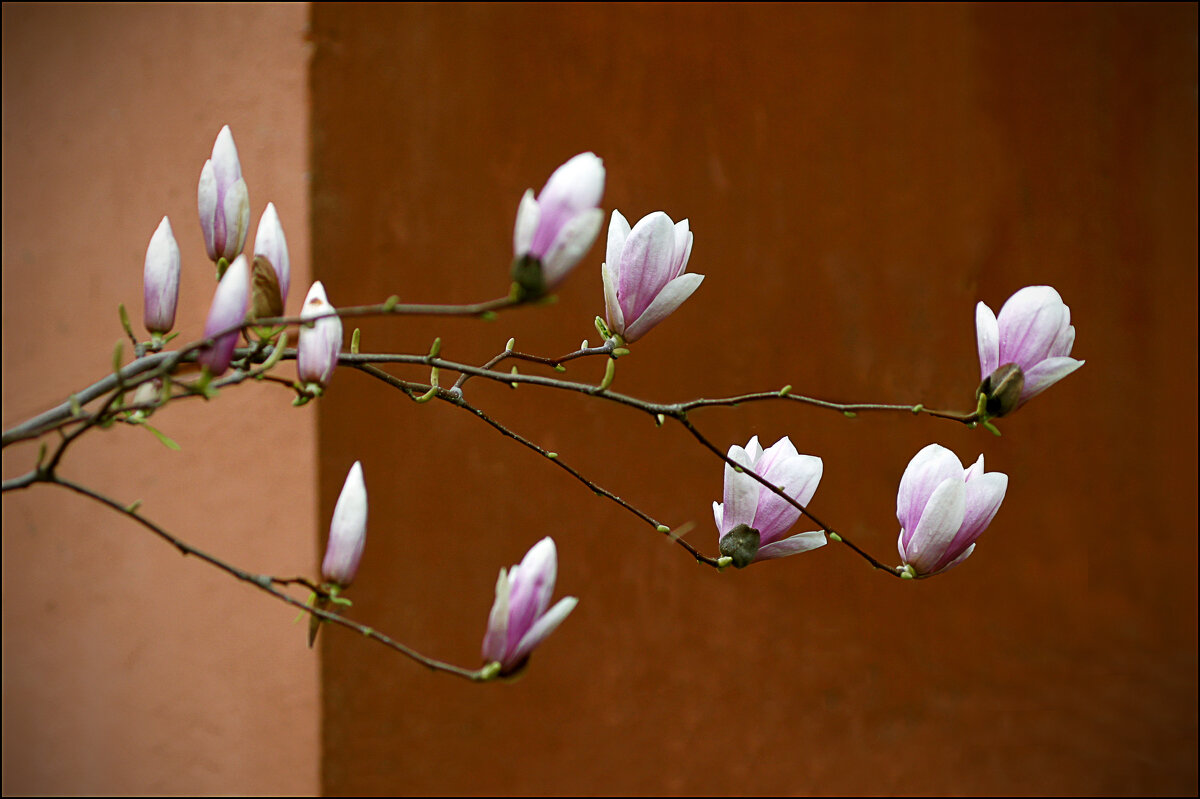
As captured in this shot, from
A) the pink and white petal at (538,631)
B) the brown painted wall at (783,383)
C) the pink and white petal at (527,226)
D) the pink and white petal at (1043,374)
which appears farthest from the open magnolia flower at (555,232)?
the brown painted wall at (783,383)

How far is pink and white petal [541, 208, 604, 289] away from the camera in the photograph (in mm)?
286

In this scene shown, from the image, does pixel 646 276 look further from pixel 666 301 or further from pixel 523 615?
pixel 523 615

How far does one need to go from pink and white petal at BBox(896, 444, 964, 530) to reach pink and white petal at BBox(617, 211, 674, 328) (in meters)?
0.12

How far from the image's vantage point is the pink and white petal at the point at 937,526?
1.31ft

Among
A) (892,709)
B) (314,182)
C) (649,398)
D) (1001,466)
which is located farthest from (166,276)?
(1001,466)

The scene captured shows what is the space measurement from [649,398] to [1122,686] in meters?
1.32

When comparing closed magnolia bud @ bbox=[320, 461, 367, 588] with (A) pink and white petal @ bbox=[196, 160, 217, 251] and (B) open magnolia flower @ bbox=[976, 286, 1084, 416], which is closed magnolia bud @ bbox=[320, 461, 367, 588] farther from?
(B) open magnolia flower @ bbox=[976, 286, 1084, 416]

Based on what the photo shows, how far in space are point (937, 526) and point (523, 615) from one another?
170mm

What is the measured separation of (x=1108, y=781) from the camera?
2115 mm

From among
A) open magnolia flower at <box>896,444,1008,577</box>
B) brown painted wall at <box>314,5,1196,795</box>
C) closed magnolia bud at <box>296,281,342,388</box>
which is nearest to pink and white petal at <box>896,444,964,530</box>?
open magnolia flower at <box>896,444,1008,577</box>

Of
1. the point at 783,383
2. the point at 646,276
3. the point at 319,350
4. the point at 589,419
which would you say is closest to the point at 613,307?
the point at 646,276

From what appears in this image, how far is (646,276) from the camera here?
41 cm

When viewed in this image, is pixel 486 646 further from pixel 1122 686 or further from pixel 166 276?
pixel 1122 686

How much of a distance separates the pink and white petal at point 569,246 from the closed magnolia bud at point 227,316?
0.09m
